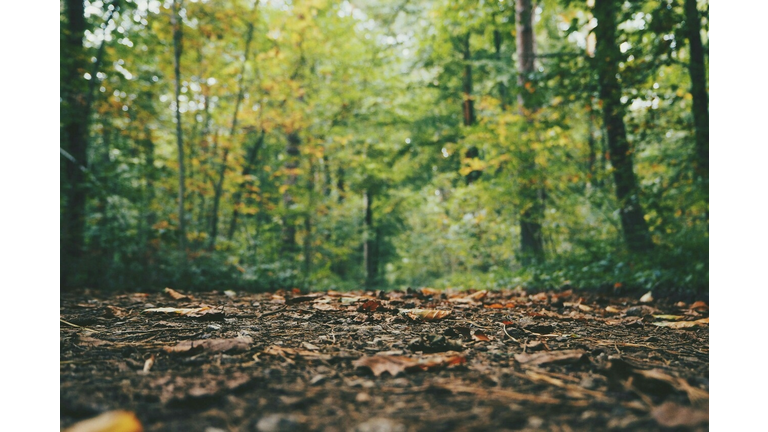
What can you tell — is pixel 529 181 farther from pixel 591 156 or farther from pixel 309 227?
pixel 309 227

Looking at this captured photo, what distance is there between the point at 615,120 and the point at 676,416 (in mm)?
6001

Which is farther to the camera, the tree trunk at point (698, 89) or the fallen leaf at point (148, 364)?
the tree trunk at point (698, 89)

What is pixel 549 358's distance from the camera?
1.38 meters

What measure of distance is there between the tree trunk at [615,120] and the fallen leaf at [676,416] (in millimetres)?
3999

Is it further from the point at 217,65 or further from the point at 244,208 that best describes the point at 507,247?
the point at 217,65

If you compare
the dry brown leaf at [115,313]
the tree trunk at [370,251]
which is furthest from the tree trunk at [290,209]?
the dry brown leaf at [115,313]

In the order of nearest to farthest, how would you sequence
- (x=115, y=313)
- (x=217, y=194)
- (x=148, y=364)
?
(x=148, y=364) → (x=115, y=313) → (x=217, y=194)

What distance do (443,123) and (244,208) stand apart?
28.8ft

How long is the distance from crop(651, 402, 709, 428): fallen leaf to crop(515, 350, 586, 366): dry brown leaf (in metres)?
0.45

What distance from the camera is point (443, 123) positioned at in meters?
14.2

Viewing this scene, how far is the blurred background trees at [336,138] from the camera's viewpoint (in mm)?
4426

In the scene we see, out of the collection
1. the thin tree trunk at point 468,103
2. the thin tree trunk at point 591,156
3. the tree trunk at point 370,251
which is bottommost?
the tree trunk at point 370,251

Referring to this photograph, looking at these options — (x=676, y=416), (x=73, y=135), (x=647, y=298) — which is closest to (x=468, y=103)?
(x=647, y=298)

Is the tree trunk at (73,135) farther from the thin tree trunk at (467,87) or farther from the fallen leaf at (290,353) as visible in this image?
the thin tree trunk at (467,87)
